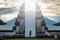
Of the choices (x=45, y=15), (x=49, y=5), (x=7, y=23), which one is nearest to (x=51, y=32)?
(x=45, y=15)

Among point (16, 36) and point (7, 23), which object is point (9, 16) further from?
point (16, 36)

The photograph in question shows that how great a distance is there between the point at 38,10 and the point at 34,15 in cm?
10

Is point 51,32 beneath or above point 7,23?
beneath

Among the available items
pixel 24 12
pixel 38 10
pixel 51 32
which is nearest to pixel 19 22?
pixel 24 12

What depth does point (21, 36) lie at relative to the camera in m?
2.09

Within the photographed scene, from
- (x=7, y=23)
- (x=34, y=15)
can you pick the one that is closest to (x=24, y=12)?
(x=34, y=15)

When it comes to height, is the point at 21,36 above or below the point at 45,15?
below

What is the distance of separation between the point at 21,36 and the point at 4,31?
0.83 ft

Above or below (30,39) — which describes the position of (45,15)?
above

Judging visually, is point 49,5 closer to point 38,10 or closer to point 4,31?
point 38,10

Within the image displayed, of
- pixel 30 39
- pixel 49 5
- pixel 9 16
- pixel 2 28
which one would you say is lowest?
pixel 30 39

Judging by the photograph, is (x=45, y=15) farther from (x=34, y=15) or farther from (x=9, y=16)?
(x=9, y=16)

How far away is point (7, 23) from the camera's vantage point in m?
2.12

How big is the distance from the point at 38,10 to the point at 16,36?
0.49m
